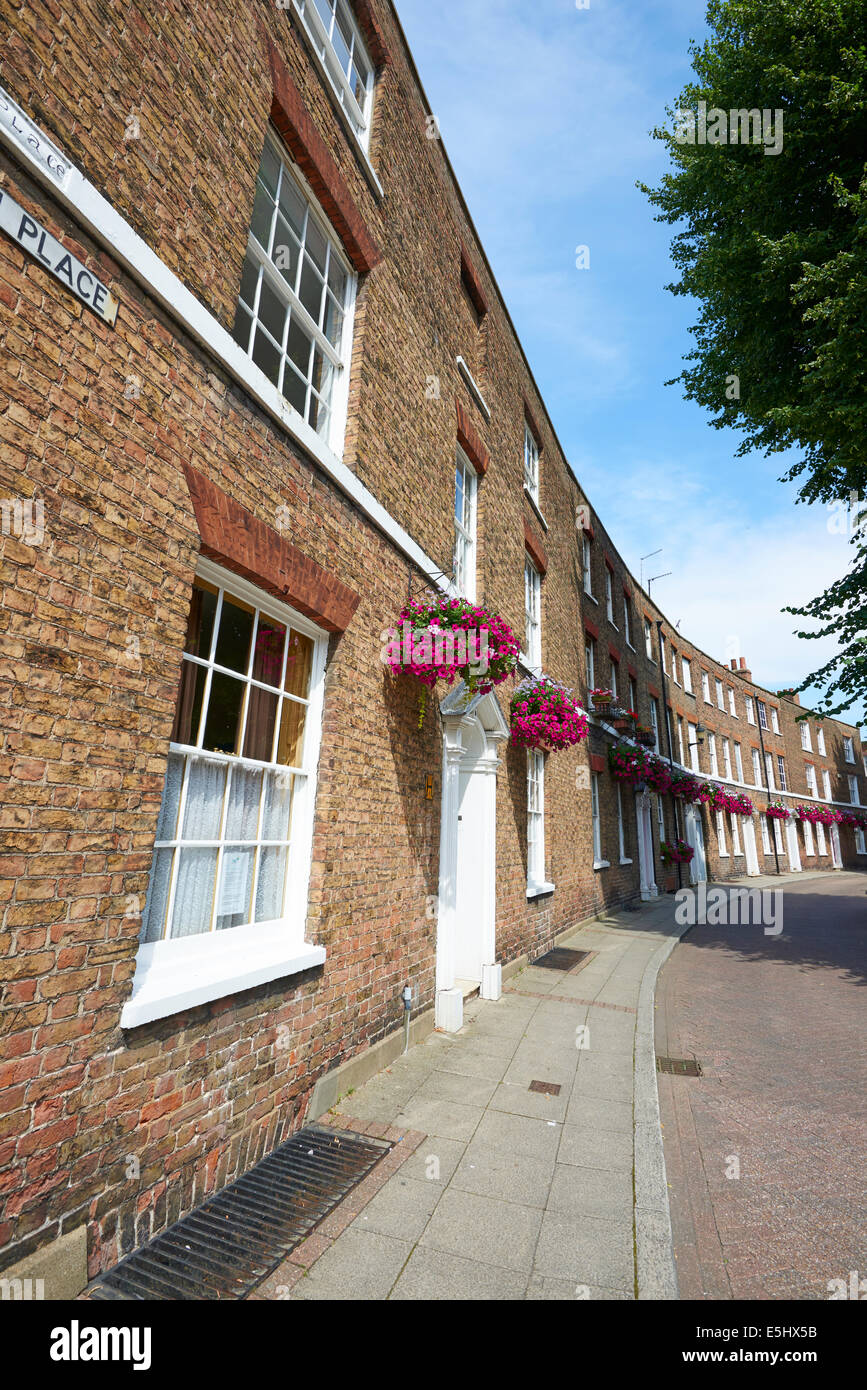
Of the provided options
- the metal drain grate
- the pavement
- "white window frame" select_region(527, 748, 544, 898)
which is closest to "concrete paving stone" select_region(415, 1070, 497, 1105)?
the pavement

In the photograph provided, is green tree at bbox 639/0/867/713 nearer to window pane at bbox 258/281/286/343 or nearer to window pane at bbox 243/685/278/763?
window pane at bbox 258/281/286/343

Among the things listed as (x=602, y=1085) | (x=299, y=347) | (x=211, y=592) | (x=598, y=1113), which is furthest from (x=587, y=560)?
(x=211, y=592)

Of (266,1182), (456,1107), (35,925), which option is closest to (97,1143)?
(35,925)

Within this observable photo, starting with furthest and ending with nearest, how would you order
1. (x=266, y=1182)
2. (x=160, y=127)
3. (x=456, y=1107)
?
(x=456, y=1107)
(x=266, y=1182)
(x=160, y=127)

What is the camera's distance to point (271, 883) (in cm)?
384

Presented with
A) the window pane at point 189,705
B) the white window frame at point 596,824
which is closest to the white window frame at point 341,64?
the window pane at point 189,705

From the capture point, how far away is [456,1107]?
4.27 meters

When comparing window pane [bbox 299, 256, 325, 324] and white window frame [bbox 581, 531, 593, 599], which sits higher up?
white window frame [bbox 581, 531, 593, 599]

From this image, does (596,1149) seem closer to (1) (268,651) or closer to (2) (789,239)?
(1) (268,651)

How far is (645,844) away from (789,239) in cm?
1436

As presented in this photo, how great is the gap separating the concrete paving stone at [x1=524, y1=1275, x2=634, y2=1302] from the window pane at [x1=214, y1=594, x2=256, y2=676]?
3.22 m

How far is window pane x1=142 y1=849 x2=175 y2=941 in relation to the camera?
2.93m
